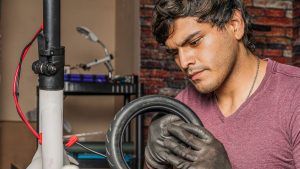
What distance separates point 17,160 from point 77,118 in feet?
1.77

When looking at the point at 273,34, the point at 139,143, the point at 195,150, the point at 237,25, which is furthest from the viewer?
the point at 273,34

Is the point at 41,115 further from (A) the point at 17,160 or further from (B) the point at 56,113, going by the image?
(A) the point at 17,160

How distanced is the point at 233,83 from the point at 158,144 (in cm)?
32

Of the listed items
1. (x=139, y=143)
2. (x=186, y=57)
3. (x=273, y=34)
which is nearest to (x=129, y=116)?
(x=186, y=57)

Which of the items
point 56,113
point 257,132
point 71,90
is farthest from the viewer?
point 71,90

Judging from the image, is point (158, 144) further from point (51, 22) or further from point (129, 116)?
point (51, 22)

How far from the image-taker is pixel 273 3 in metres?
3.77

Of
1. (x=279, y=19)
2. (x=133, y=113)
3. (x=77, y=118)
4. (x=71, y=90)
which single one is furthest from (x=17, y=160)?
(x=133, y=113)

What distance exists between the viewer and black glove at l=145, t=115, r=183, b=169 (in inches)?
48.5

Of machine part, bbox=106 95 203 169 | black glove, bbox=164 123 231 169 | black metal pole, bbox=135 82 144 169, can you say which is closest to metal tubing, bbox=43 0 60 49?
machine part, bbox=106 95 203 169

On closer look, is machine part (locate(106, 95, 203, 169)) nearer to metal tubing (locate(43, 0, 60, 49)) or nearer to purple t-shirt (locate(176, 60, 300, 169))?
metal tubing (locate(43, 0, 60, 49))

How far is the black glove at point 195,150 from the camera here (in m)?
1.07

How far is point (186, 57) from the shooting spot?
131 cm

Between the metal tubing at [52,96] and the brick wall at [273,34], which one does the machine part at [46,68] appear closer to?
the metal tubing at [52,96]
